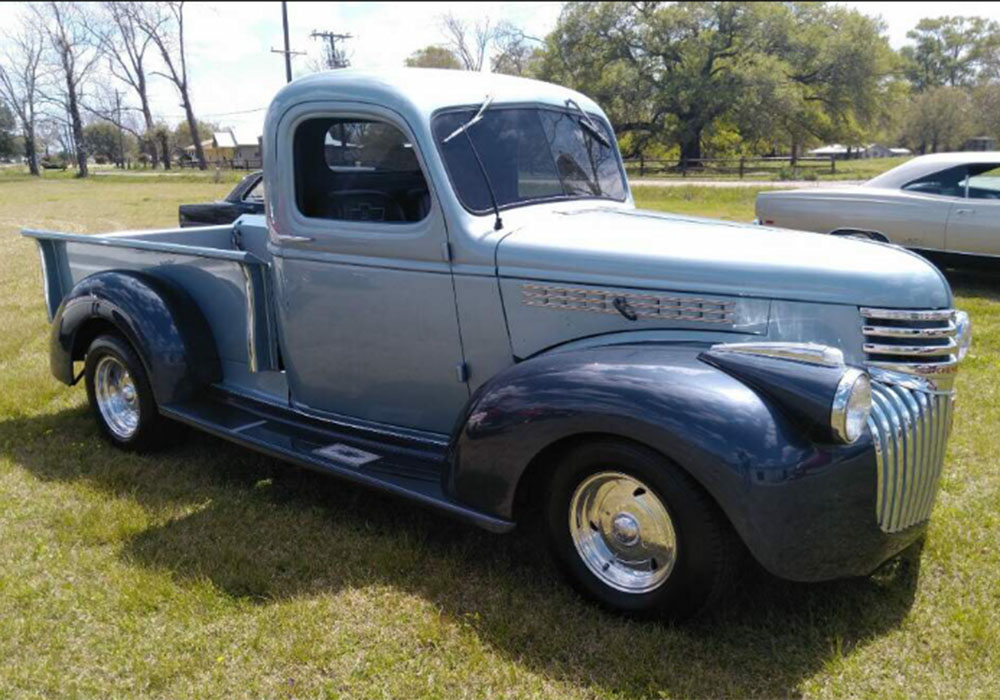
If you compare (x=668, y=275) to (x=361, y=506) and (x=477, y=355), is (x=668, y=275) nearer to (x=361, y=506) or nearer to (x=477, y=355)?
(x=477, y=355)

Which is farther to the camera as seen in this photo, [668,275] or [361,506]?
[361,506]

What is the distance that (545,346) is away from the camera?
11.1ft

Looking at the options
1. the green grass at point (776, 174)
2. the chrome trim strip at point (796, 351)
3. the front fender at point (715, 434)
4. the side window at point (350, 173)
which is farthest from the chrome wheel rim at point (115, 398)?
the green grass at point (776, 174)

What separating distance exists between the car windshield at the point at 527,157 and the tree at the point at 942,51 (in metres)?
80.2

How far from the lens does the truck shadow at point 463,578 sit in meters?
2.79

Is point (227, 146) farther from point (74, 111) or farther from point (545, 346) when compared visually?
point (545, 346)

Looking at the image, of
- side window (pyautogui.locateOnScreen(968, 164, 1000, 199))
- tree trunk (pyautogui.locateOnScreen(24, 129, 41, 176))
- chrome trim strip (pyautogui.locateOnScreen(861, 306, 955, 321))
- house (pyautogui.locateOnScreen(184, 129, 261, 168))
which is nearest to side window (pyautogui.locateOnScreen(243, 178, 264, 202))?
side window (pyautogui.locateOnScreen(968, 164, 1000, 199))

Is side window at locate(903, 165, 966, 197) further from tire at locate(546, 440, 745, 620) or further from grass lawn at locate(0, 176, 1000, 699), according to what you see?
tire at locate(546, 440, 745, 620)

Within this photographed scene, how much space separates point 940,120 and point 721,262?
5490cm

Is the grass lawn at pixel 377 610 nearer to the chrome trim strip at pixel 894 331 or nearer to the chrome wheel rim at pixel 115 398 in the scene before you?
the chrome wheel rim at pixel 115 398

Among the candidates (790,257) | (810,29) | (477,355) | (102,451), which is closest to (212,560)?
(477,355)

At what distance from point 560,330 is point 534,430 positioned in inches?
21.6

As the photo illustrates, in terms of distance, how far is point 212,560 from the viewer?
3508 millimetres

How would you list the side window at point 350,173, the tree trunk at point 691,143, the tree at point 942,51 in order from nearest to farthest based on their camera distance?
the side window at point 350,173 → the tree trunk at point 691,143 → the tree at point 942,51
